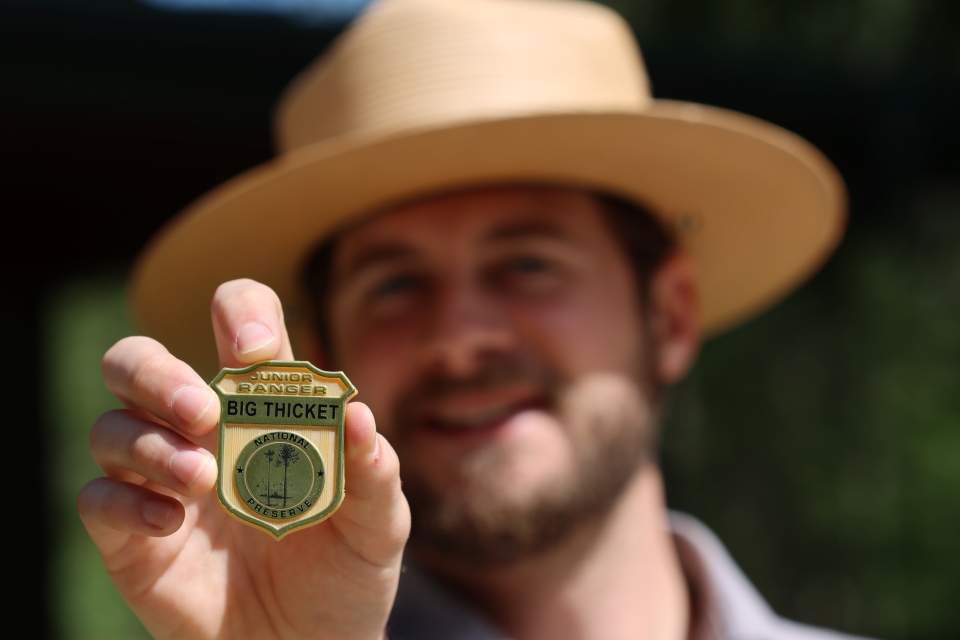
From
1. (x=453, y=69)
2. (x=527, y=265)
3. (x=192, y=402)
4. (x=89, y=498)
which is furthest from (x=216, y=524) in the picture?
(x=453, y=69)

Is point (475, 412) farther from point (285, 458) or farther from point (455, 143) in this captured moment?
point (285, 458)

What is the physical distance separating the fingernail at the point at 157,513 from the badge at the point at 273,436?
0.28 ft

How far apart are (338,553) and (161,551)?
0.22 m

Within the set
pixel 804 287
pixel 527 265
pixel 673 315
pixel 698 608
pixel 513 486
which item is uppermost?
pixel 527 265

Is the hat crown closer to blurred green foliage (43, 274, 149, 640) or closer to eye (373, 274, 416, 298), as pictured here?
eye (373, 274, 416, 298)

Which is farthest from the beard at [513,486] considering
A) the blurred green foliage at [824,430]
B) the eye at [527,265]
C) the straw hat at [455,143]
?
the blurred green foliage at [824,430]

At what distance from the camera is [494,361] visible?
178cm

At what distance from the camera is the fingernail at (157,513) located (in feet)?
2.91

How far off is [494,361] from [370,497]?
36.7 inches

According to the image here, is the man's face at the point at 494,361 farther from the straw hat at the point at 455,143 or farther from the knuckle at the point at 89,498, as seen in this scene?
the knuckle at the point at 89,498

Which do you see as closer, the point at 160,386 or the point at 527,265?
the point at 160,386

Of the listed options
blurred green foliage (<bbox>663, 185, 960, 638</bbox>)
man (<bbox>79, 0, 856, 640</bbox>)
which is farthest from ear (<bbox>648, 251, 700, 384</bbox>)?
blurred green foliage (<bbox>663, 185, 960, 638</bbox>)

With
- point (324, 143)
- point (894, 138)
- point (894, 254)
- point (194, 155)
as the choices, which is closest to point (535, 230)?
point (324, 143)

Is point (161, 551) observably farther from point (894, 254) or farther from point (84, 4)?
point (894, 254)
